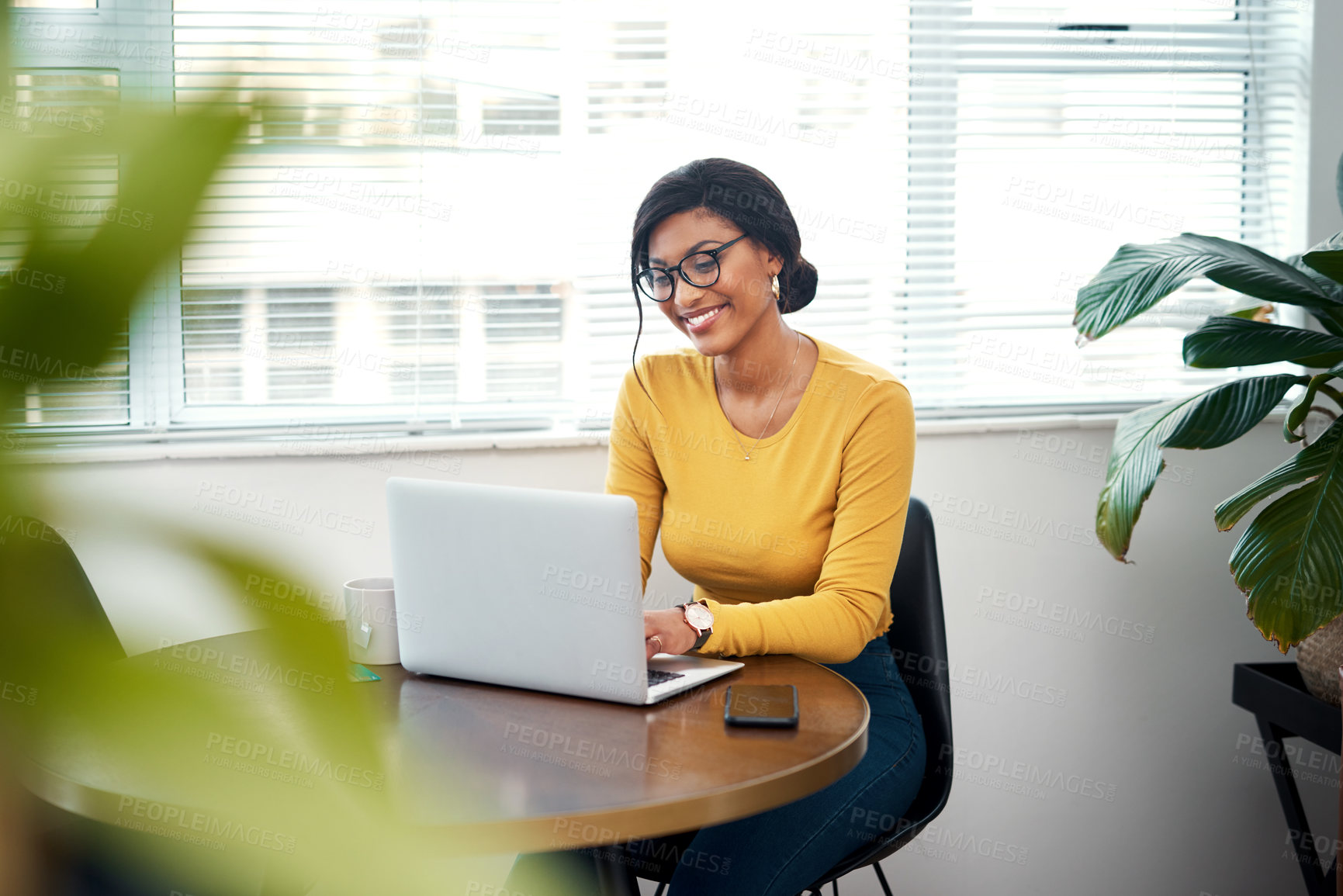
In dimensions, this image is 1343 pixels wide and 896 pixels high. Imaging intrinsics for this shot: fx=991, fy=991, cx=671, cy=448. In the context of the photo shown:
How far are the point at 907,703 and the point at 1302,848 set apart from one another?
106cm

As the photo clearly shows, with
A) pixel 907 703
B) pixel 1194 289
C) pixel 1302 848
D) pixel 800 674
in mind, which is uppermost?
pixel 1194 289

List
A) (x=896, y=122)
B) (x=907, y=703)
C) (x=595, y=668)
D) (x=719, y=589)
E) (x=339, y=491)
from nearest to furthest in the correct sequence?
(x=595, y=668)
(x=907, y=703)
(x=719, y=589)
(x=339, y=491)
(x=896, y=122)

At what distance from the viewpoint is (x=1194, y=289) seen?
7.95 ft

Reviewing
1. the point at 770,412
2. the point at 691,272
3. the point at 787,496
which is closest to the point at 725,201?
the point at 691,272

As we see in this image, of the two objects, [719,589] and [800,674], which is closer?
[800,674]

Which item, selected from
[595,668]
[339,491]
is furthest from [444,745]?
[339,491]

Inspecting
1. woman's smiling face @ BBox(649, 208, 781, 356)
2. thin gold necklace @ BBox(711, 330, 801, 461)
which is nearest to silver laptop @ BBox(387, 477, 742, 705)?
thin gold necklace @ BBox(711, 330, 801, 461)

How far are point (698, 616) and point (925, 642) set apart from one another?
1.65 ft

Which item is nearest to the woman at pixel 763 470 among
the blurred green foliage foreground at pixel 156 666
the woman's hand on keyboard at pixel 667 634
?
the woman's hand on keyboard at pixel 667 634

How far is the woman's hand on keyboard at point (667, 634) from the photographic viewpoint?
139cm

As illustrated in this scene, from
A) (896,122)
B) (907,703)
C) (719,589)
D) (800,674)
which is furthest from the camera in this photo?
(896,122)

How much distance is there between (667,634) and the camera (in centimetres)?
140

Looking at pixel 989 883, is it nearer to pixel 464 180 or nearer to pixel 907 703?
pixel 907 703

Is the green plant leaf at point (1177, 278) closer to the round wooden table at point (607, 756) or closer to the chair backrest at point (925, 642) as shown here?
the chair backrest at point (925, 642)
